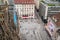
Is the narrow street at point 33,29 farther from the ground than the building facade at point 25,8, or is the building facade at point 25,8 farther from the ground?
the building facade at point 25,8

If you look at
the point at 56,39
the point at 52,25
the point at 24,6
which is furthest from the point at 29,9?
the point at 56,39

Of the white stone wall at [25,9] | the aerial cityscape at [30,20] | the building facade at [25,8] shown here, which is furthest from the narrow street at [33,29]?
the white stone wall at [25,9]

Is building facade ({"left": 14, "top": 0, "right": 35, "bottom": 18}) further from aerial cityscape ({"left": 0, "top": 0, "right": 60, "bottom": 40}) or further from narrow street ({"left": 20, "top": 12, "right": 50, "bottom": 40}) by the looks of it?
narrow street ({"left": 20, "top": 12, "right": 50, "bottom": 40})

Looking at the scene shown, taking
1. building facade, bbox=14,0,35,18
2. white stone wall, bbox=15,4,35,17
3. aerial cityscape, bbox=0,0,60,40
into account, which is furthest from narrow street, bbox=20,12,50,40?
white stone wall, bbox=15,4,35,17

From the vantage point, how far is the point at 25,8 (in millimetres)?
56969

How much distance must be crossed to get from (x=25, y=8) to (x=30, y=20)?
4.29 metres

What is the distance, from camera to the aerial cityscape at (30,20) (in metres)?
35.0

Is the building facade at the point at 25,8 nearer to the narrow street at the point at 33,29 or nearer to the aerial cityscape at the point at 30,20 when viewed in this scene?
the aerial cityscape at the point at 30,20

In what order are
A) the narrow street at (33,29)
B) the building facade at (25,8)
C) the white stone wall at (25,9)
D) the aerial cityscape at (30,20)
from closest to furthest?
the aerial cityscape at (30,20), the narrow street at (33,29), the building facade at (25,8), the white stone wall at (25,9)

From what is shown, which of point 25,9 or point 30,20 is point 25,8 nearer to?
point 25,9

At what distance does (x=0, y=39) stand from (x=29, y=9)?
87.8 feet

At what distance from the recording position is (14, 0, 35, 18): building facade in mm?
56188

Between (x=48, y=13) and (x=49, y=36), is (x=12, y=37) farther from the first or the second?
(x=48, y=13)

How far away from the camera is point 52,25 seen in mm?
45312
